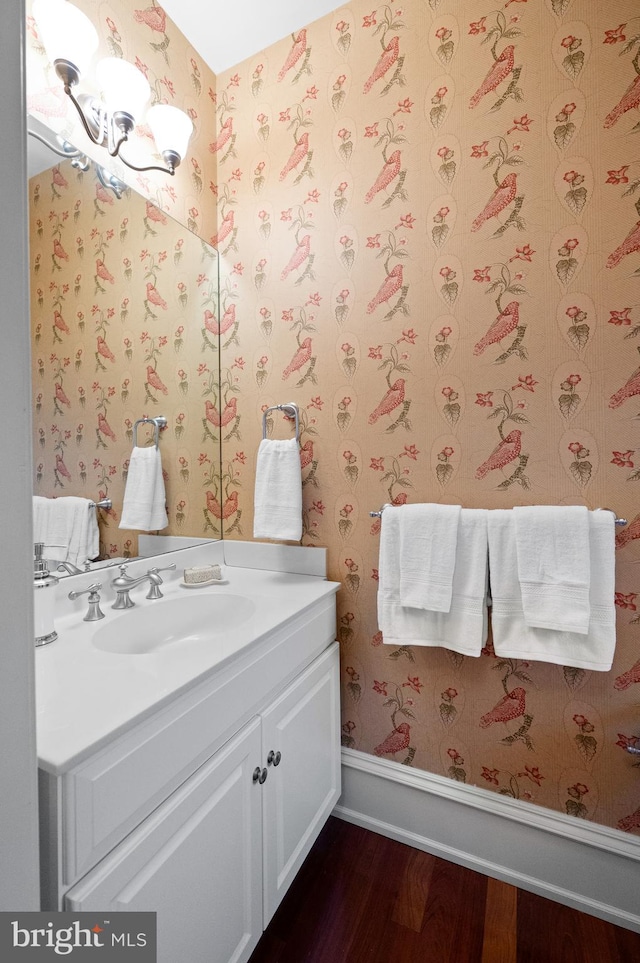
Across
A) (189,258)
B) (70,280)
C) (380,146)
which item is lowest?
(70,280)

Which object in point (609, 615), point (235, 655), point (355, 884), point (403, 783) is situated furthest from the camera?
point (403, 783)

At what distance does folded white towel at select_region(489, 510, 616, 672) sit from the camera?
1056mm

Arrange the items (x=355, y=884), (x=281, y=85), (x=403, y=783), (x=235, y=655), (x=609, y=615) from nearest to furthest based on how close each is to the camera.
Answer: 1. (x=235, y=655)
2. (x=609, y=615)
3. (x=355, y=884)
4. (x=403, y=783)
5. (x=281, y=85)

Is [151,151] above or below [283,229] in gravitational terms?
above

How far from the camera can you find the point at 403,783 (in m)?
1.35

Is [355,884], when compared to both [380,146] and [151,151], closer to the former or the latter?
[380,146]

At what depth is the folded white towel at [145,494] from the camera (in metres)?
1.32

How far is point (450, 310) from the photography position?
4.15 ft

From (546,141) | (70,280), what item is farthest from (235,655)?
(546,141)

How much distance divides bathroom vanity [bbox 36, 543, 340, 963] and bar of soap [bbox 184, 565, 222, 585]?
0.03 meters

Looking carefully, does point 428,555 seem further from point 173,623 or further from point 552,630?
point 173,623

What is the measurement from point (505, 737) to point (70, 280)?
172 centimetres

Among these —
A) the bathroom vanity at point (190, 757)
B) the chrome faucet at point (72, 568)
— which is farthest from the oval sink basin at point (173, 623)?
the chrome faucet at point (72, 568)

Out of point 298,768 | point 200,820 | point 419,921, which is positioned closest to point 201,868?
point 200,820
